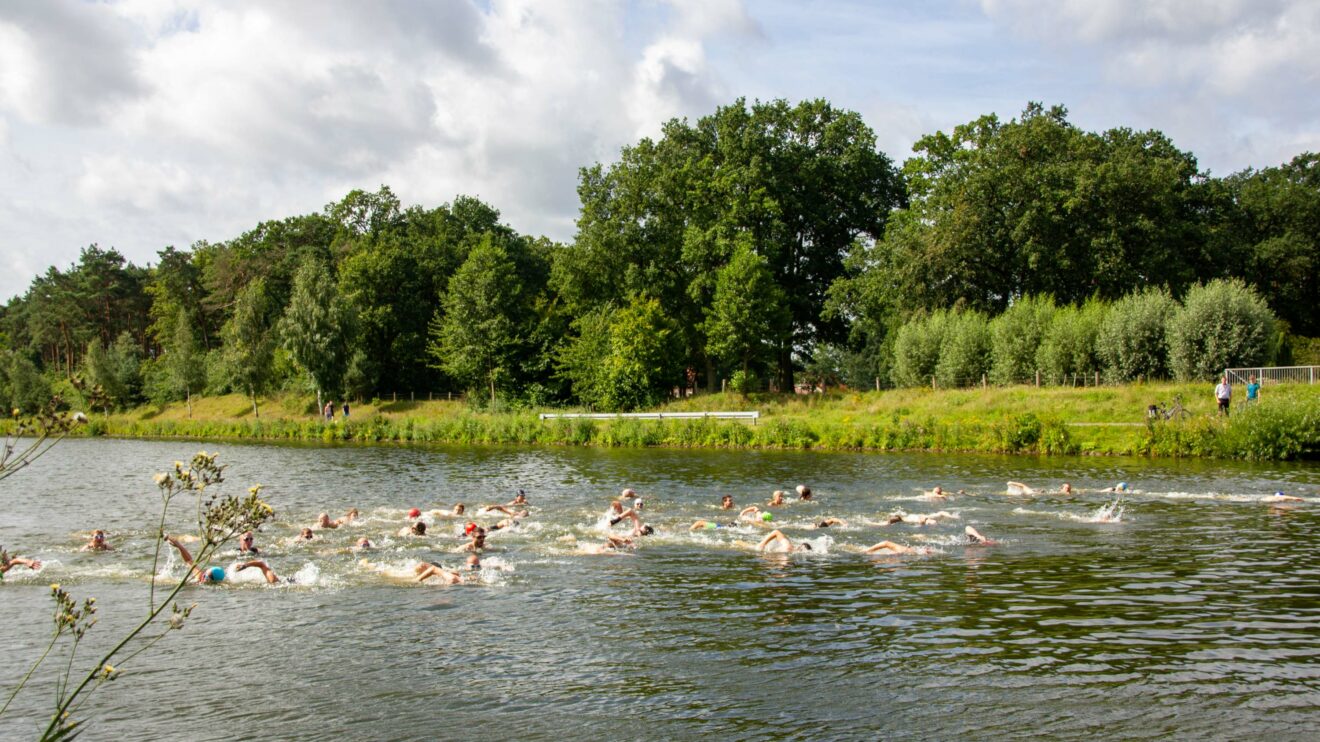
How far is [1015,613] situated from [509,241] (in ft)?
269

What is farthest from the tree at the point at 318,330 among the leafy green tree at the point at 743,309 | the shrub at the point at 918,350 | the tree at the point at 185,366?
the shrub at the point at 918,350

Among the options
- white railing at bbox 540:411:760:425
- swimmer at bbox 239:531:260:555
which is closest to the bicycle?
white railing at bbox 540:411:760:425

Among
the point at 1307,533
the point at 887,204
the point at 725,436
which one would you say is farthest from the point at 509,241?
the point at 1307,533

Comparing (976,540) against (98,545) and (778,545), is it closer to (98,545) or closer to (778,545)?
(778,545)

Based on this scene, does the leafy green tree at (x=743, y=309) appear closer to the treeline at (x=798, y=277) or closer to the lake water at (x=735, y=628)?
the treeline at (x=798, y=277)

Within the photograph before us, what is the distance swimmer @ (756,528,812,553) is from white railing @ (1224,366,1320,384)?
3405 centimetres

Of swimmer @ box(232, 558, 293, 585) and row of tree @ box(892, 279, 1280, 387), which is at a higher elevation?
row of tree @ box(892, 279, 1280, 387)

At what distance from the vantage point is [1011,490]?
103 feet

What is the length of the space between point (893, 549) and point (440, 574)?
10579 millimetres

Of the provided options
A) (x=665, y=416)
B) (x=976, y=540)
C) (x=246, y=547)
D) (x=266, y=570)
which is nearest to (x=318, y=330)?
(x=665, y=416)

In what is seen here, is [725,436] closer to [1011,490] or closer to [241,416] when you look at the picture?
[1011,490]

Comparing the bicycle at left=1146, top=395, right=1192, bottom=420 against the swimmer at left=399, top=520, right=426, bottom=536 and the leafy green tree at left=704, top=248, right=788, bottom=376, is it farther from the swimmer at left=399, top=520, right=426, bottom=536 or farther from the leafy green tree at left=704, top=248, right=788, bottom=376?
the swimmer at left=399, top=520, right=426, bottom=536

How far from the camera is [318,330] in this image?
7900 cm

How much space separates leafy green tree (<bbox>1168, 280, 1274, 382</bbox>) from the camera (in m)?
49.7
